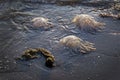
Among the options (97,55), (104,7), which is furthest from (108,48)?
(104,7)

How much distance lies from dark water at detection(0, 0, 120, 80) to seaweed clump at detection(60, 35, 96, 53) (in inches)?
5.0

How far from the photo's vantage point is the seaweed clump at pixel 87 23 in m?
7.17

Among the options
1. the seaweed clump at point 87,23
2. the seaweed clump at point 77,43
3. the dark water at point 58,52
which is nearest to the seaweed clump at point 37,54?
the dark water at point 58,52

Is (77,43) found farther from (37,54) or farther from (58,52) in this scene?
(37,54)

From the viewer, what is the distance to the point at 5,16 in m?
7.95

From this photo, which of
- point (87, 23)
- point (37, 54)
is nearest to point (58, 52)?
point (37, 54)

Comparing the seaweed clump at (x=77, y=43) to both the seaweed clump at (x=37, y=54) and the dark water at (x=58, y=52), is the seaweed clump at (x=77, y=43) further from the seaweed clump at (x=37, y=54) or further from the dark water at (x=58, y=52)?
the seaweed clump at (x=37, y=54)

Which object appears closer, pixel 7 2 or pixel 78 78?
pixel 78 78

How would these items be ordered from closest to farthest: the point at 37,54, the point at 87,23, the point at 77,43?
the point at 37,54
the point at 77,43
the point at 87,23

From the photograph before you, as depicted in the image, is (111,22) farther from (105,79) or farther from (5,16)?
(5,16)

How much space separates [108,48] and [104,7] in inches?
91.0

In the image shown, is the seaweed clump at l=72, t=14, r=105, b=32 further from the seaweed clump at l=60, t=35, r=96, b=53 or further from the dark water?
the seaweed clump at l=60, t=35, r=96, b=53

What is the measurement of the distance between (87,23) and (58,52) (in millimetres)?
1395

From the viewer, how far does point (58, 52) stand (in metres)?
6.32
